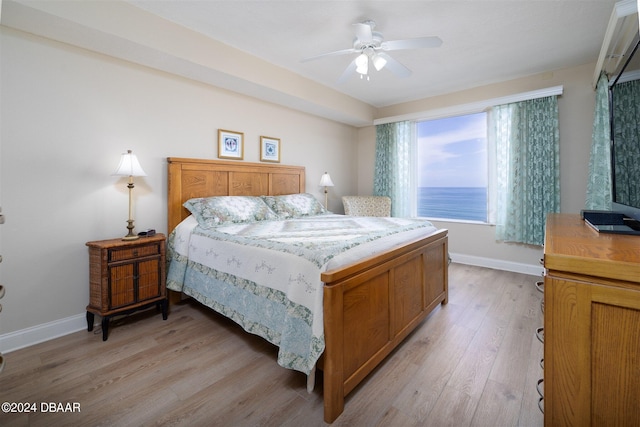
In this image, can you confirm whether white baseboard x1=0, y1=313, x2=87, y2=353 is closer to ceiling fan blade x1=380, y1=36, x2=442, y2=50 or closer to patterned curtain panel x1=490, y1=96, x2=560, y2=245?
ceiling fan blade x1=380, y1=36, x2=442, y2=50

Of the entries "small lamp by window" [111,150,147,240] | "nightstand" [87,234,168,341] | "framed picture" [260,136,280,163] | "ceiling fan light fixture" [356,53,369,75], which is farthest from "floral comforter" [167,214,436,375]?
"ceiling fan light fixture" [356,53,369,75]

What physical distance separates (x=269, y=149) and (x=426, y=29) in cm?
226

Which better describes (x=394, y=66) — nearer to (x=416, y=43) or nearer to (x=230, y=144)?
(x=416, y=43)

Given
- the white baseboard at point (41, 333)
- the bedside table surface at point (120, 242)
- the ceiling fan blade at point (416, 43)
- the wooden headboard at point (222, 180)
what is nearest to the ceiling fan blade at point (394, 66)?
the ceiling fan blade at point (416, 43)

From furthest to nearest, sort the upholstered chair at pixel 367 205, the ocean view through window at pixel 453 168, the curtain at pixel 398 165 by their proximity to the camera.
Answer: the curtain at pixel 398 165 → the upholstered chair at pixel 367 205 → the ocean view through window at pixel 453 168

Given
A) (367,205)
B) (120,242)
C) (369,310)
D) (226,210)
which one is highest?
(367,205)

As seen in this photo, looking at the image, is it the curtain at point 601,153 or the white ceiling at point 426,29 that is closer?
the white ceiling at point 426,29

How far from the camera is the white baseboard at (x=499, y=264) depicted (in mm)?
3729

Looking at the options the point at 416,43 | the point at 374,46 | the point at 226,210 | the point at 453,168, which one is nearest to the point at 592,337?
the point at 416,43

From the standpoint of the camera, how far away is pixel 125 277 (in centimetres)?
228

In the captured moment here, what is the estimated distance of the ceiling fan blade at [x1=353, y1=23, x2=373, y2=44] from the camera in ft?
7.20

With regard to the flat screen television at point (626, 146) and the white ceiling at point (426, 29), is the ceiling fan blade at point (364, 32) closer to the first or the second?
the white ceiling at point (426, 29)

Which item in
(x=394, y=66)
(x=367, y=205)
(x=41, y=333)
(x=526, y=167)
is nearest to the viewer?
(x=41, y=333)

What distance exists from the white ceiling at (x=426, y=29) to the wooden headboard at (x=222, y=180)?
127 centimetres
